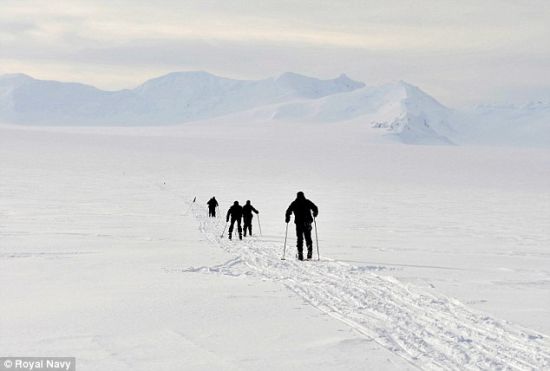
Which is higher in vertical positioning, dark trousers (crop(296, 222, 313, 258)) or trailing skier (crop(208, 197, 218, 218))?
trailing skier (crop(208, 197, 218, 218))

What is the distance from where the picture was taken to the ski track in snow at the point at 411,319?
5500 millimetres

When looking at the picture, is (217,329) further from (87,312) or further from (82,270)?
(82,270)

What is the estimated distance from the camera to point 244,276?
362 inches

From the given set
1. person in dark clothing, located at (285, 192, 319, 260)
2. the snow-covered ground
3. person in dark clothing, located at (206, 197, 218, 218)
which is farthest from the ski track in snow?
person in dark clothing, located at (206, 197, 218, 218)

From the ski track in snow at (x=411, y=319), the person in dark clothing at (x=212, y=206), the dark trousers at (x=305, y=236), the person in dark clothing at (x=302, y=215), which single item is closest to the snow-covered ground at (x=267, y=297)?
the ski track in snow at (x=411, y=319)

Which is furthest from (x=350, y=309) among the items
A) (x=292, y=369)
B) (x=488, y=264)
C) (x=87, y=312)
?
(x=488, y=264)

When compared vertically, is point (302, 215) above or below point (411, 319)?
above

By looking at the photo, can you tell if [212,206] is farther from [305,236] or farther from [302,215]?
[305,236]

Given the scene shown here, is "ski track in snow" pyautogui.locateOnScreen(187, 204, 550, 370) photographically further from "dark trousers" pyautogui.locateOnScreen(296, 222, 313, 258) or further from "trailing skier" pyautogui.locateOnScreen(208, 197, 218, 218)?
"trailing skier" pyautogui.locateOnScreen(208, 197, 218, 218)

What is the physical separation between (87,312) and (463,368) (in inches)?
150

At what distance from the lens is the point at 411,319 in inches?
263

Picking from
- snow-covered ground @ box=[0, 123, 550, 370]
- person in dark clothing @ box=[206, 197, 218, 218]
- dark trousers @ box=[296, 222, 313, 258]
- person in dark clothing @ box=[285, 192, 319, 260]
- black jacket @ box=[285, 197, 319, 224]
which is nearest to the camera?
snow-covered ground @ box=[0, 123, 550, 370]

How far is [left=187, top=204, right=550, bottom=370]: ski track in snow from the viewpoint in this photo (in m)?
5.50

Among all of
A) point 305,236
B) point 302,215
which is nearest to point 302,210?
point 302,215
